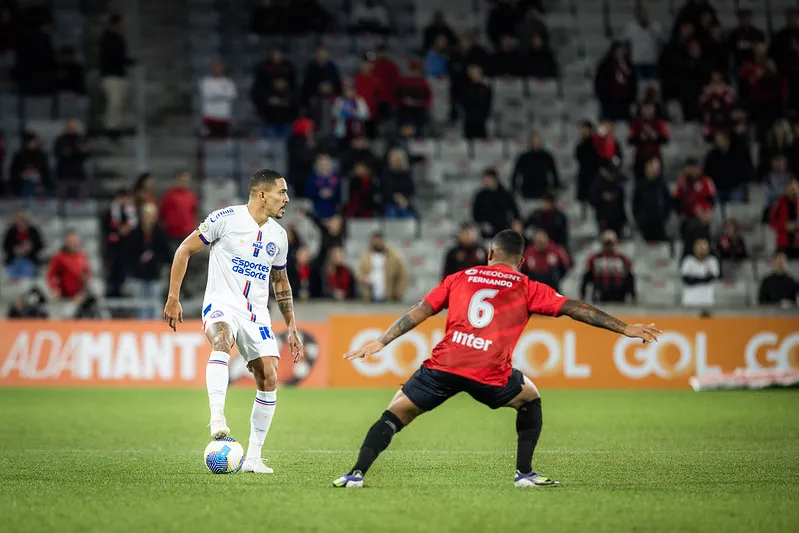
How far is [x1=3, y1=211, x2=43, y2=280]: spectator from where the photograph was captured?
2327 cm

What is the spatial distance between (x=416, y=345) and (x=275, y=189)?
1057 cm

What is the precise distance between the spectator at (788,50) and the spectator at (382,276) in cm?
975

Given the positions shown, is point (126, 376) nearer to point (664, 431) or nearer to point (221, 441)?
point (664, 431)

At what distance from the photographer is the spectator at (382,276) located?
2197cm

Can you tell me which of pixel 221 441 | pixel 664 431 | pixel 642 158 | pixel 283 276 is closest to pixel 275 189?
pixel 283 276

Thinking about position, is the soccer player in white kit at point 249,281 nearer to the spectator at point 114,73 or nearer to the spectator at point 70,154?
the spectator at point 70,154

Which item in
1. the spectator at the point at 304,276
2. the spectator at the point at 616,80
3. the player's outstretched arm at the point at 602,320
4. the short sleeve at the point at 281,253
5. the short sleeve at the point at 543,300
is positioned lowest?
the spectator at the point at 304,276

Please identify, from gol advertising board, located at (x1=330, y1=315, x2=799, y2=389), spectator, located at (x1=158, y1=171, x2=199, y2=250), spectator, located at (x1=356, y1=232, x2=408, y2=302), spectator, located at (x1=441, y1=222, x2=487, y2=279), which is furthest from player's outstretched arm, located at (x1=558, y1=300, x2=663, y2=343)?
spectator, located at (x1=158, y1=171, x2=199, y2=250)

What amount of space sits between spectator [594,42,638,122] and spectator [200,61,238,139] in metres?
7.19

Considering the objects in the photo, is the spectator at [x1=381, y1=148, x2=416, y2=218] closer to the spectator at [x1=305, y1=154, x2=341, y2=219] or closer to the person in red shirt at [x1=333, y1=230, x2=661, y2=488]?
the spectator at [x1=305, y1=154, x2=341, y2=219]

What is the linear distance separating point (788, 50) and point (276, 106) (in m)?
10.3

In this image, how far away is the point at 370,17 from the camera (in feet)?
89.4

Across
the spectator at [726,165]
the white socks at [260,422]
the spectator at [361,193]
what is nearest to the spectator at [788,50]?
the spectator at [726,165]

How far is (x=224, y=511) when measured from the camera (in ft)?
26.0
